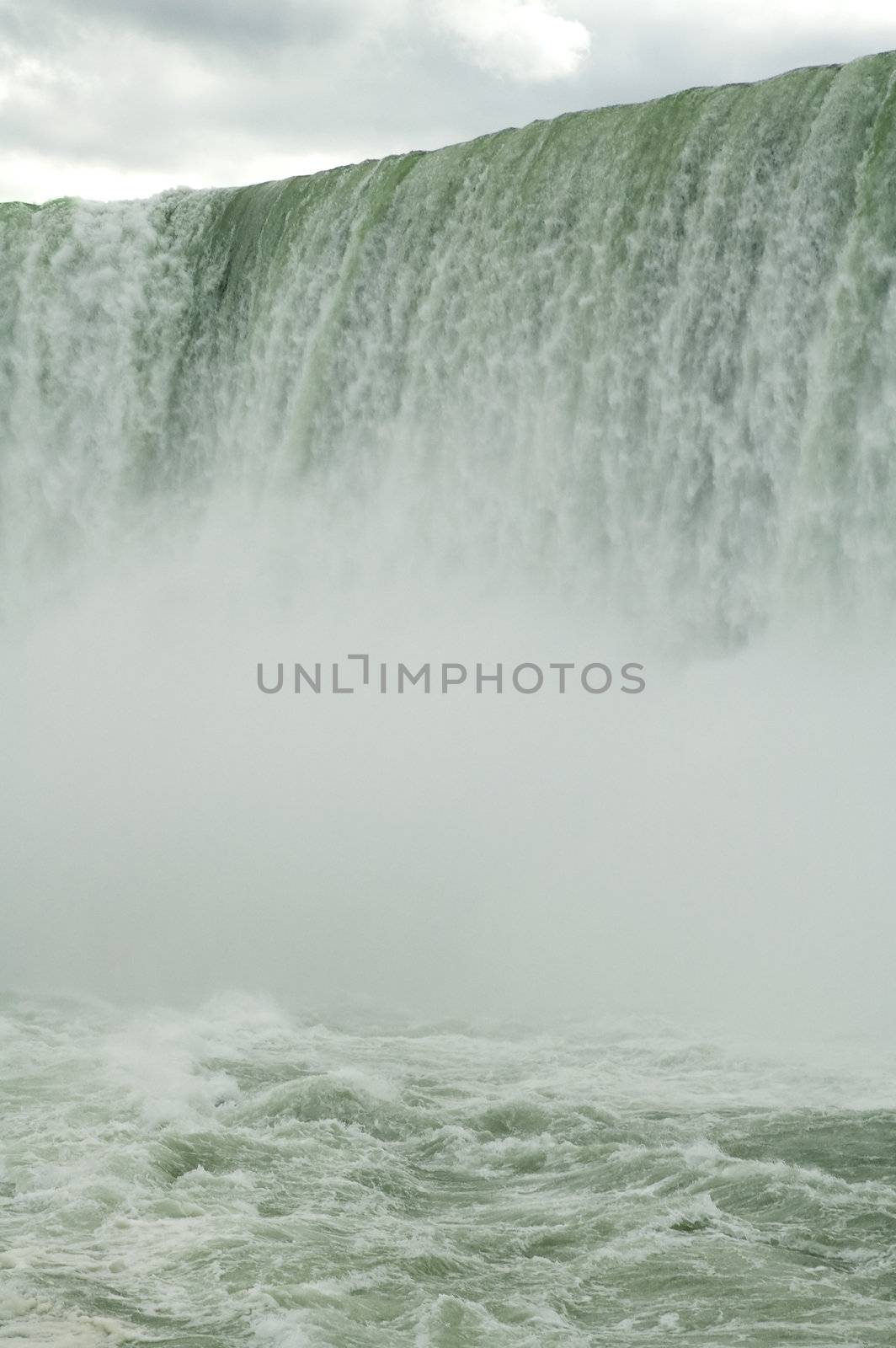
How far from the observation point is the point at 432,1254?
6.24 metres

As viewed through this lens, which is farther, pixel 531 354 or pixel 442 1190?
pixel 531 354

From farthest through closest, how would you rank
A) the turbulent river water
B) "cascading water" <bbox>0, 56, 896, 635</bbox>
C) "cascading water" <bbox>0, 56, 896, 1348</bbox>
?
"cascading water" <bbox>0, 56, 896, 635</bbox> → "cascading water" <bbox>0, 56, 896, 1348</bbox> → the turbulent river water

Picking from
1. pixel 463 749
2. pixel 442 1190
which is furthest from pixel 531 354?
pixel 442 1190

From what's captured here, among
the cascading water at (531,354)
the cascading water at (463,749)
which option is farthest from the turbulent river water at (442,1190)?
the cascading water at (531,354)

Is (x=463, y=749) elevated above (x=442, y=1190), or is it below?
above

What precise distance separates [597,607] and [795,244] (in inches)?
133

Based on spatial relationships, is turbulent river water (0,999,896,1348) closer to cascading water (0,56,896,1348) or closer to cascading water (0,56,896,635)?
cascading water (0,56,896,1348)

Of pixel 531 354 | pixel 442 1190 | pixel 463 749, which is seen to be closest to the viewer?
pixel 442 1190

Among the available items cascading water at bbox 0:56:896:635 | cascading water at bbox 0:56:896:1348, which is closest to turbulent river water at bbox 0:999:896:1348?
cascading water at bbox 0:56:896:1348

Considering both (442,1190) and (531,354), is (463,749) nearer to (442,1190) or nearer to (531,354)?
(531,354)

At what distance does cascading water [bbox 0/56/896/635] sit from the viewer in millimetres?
10867

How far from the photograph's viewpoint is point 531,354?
41.6 ft

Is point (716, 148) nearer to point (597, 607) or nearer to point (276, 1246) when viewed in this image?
point (597, 607)

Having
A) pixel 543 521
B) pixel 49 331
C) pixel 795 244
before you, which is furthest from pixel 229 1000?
pixel 49 331
